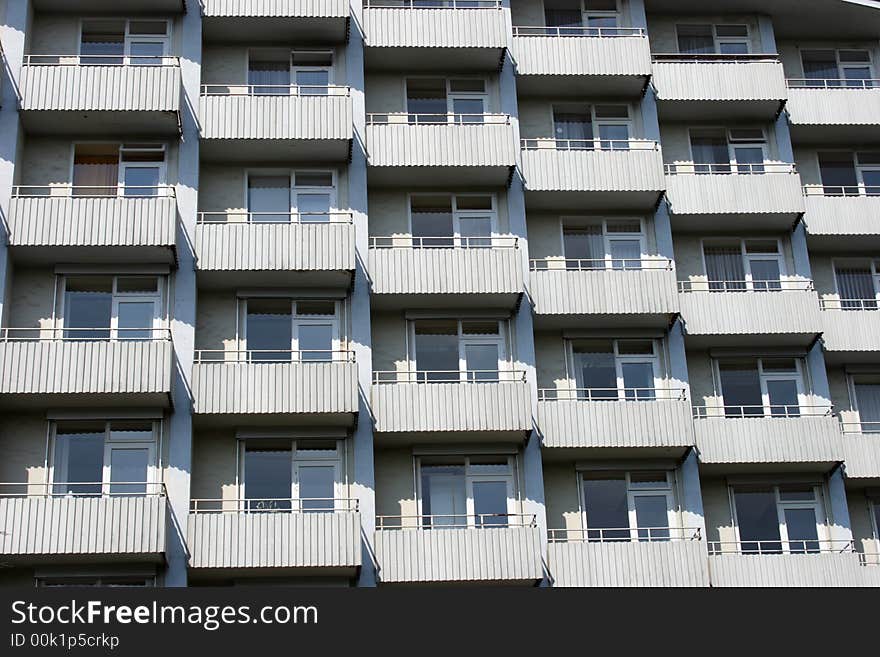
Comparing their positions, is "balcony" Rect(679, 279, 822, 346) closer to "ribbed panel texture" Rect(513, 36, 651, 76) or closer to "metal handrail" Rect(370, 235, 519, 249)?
"metal handrail" Rect(370, 235, 519, 249)

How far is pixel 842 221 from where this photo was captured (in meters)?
41.0

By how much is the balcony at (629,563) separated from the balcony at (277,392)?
21.6 ft

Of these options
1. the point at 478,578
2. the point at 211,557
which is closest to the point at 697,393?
the point at 478,578

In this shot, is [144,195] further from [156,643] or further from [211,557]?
[156,643]

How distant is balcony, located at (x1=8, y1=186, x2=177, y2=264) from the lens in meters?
37.1

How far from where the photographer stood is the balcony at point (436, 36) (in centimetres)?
4062

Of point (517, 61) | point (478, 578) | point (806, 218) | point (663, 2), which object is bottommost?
point (478, 578)

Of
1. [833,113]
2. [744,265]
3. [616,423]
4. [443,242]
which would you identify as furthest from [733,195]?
[443,242]

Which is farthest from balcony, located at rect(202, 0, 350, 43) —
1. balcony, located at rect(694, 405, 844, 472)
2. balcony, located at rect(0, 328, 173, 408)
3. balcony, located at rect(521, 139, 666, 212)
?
balcony, located at rect(694, 405, 844, 472)

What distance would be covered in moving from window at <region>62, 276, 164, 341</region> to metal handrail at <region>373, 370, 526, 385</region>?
20.4ft

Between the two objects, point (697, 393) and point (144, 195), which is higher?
point (144, 195)

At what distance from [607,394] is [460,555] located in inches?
263

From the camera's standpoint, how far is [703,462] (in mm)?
37188

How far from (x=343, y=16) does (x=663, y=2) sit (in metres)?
10.1
